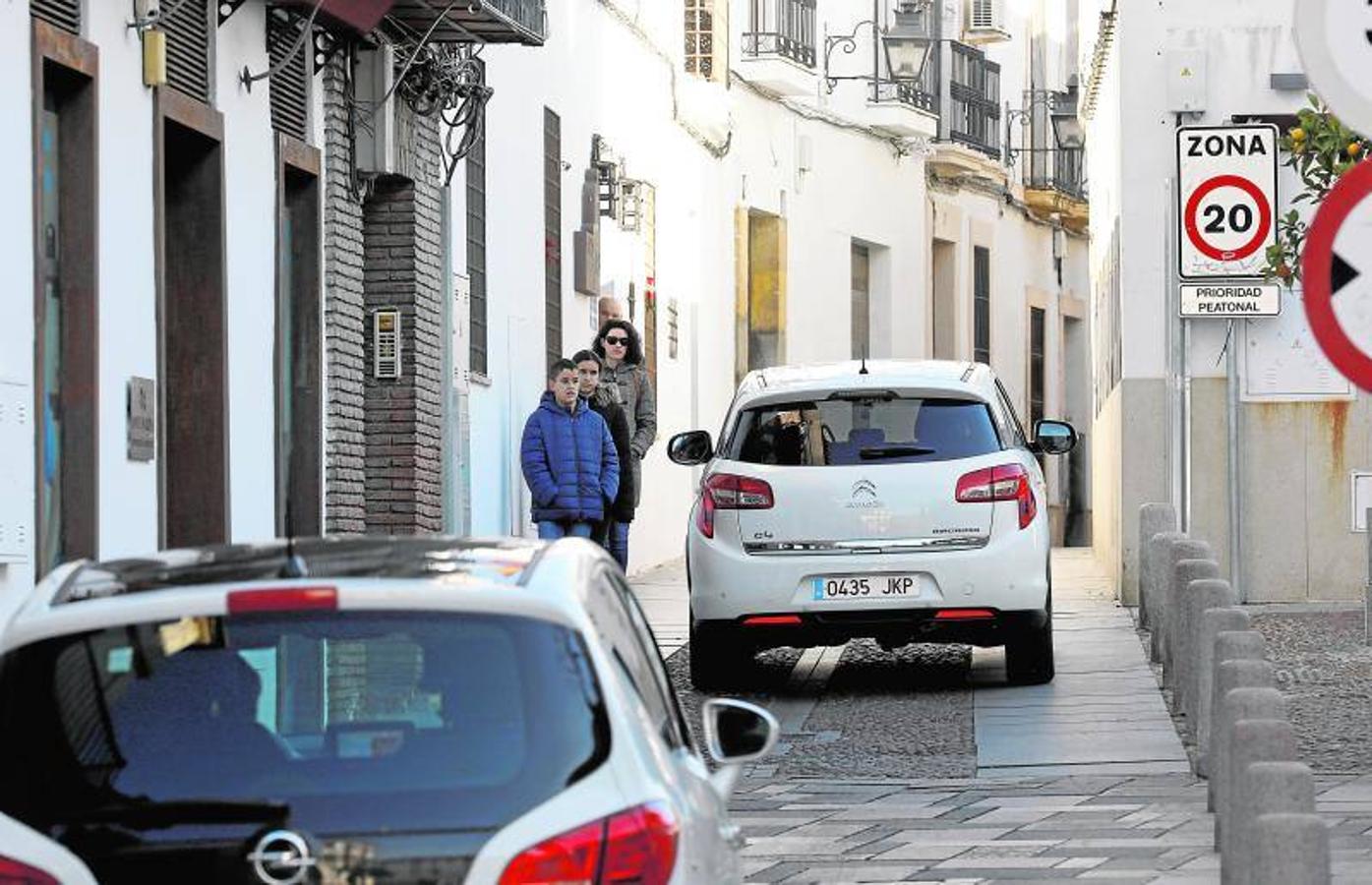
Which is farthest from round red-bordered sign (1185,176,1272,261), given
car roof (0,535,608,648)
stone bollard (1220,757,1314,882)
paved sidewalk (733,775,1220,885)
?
car roof (0,535,608,648)

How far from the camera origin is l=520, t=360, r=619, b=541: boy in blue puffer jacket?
1938cm

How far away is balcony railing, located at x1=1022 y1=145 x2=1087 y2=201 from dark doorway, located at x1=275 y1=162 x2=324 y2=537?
2897cm

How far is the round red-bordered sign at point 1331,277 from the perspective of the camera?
7.31 meters

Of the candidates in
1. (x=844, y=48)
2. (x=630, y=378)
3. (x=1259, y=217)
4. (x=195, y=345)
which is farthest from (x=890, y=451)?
(x=844, y=48)

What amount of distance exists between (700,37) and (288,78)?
16.0m

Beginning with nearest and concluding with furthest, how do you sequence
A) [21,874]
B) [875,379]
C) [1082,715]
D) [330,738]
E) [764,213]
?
[21,874] → [330,738] → [1082,715] → [875,379] → [764,213]

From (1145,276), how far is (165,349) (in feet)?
31.6

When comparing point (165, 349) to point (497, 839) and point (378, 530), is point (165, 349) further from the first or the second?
point (497, 839)

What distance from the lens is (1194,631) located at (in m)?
13.7

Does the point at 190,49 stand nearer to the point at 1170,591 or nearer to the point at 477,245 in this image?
the point at 1170,591

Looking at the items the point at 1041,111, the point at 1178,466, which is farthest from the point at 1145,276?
the point at 1041,111

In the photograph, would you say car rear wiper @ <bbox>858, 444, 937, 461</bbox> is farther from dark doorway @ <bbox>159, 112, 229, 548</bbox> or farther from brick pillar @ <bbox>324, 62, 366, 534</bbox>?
brick pillar @ <bbox>324, 62, 366, 534</bbox>

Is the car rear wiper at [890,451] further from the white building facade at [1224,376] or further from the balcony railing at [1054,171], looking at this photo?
the balcony railing at [1054,171]

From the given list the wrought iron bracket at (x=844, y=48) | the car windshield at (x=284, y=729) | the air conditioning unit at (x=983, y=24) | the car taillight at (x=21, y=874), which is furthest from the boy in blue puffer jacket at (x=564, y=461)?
the air conditioning unit at (x=983, y=24)
